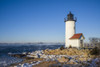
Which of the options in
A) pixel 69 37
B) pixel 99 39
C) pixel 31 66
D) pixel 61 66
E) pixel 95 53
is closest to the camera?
pixel 61 66

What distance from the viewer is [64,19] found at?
71.1ft

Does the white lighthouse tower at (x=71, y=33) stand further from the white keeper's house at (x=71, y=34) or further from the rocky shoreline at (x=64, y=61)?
the rocky shoreline at (x=64, y=61)

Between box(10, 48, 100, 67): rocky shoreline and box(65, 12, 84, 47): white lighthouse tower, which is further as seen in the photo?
box(65, 12, 84, 47): white lighthouse tower

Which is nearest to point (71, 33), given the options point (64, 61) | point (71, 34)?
point (71, 34)

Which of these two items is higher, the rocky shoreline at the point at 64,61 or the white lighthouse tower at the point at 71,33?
the white lighthouse tower at the point at 71,33

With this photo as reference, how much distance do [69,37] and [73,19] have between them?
12.6ft

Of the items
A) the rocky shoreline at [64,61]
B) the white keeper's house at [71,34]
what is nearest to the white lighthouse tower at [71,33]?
the white keeper's house at [71,34]

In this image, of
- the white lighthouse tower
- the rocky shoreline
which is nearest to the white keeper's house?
the white lighthouse tower

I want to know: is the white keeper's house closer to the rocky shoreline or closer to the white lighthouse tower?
the white lighthouse tower

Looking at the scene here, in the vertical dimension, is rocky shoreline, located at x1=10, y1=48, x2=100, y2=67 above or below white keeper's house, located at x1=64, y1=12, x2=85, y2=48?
below

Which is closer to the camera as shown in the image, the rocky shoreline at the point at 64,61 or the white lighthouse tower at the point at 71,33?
the rocky shoreline at the point at 64,61

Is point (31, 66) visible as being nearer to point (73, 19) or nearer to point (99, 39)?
point (73, 19)

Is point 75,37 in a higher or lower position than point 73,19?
lower

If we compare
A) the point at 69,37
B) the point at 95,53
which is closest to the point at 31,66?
the point at 95,53
